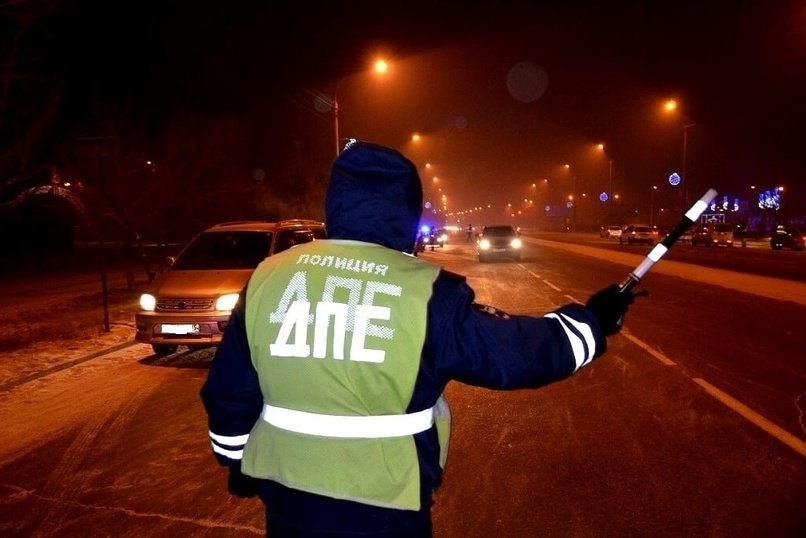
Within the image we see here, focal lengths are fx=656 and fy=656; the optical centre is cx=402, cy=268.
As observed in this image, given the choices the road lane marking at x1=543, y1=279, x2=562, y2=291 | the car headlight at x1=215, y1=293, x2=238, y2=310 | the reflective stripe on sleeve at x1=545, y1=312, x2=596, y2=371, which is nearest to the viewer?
the reflective stripe on sleeve at x1=545, y1=312, x2=596, y2=371

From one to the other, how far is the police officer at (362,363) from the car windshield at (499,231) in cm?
2720

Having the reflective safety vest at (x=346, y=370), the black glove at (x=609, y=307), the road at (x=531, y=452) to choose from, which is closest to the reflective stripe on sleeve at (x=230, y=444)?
the reflective safety vest at (x=346, y=370)

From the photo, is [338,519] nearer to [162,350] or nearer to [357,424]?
[357,424]

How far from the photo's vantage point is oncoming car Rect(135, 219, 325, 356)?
27.9 ft

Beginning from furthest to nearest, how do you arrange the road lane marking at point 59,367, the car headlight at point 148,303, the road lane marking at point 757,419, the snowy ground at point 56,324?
the snowy ground at point 56,324
the car headlight at point 148,303
the road lane marking at point 59,367
the road lane marking at point 757,419

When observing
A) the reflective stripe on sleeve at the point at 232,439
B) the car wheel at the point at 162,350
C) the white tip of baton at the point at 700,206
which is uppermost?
the white tip of baton at the point at 700,206

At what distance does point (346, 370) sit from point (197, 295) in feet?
23.4

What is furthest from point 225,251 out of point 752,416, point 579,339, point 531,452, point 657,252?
point 579,339

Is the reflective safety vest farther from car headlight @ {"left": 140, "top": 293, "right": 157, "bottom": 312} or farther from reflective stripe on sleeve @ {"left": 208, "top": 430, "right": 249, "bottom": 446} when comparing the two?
car headlight @ {"left": 140, "top": 293, "right": 157, "bottom": 312}

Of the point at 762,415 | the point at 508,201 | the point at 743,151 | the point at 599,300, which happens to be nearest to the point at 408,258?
the point at 599,300

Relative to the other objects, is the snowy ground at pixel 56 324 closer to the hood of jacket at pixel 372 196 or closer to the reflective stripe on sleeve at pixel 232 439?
the reflective stripe on sleeve at pixel 232 439

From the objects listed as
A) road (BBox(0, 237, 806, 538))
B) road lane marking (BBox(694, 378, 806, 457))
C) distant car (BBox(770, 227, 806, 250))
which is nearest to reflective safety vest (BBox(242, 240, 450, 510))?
road (BBox(0, 237, 806, 538))

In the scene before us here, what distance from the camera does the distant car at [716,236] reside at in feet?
142

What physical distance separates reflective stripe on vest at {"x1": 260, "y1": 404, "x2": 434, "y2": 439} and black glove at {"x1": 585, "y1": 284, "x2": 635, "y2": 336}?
0.67 meters
